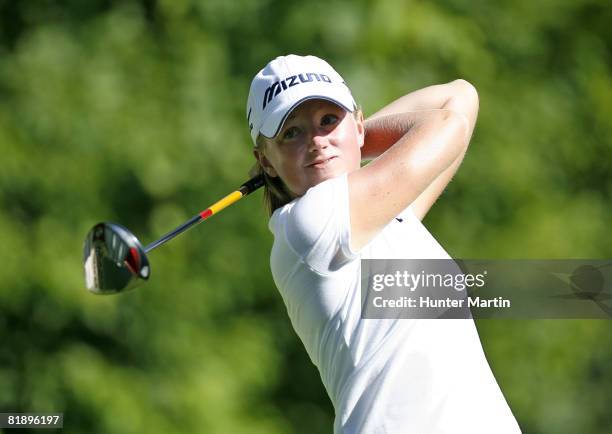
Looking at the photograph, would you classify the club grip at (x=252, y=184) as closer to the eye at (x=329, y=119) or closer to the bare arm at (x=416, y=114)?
the bare arm at (x=416, y=114)

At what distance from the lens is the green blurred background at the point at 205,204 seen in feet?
22.0

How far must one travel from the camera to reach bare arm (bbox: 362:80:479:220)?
3295 millimetres

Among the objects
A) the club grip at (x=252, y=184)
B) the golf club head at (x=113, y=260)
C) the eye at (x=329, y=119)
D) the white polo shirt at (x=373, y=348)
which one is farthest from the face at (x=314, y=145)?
the golf club head at (x=113, y=260)

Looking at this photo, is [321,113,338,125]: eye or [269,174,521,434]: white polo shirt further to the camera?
[321,113,338,125]: eye

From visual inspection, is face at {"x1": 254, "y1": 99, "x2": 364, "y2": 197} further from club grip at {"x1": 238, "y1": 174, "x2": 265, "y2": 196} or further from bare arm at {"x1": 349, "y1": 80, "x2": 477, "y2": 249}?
club grip at {"x1": 238, "y1": 174, "x2": 265, "y2": 196}

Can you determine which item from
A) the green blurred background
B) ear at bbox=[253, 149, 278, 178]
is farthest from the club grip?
the green blurred background

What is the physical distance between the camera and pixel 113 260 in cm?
318

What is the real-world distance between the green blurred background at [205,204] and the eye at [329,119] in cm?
349

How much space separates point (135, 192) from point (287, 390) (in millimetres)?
1345

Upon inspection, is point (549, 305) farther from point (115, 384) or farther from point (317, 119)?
point (317, 119)

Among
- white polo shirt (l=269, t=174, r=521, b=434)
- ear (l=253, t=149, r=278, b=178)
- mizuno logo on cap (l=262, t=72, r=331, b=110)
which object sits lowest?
white polo shirt (l=269, t=174, r=521, b=434)

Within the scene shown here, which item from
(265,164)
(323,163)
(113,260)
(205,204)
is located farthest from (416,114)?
(205,204)

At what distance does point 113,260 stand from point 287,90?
0.59 m

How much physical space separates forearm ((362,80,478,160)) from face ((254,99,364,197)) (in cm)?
19
